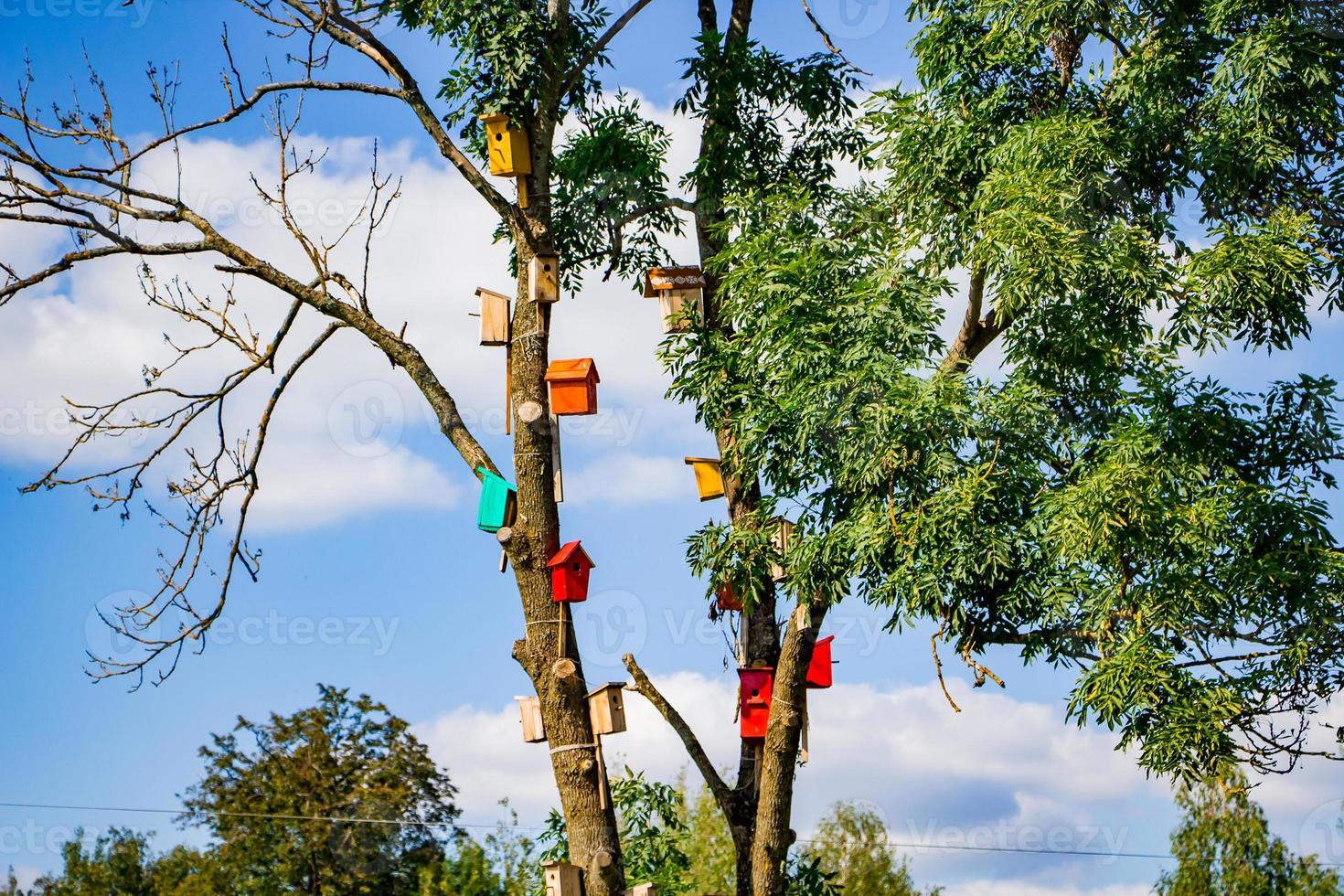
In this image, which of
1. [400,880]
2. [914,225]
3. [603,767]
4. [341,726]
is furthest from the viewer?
[341,726]

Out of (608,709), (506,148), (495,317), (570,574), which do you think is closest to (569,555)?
(570,574)

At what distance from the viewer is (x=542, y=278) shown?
292 inches

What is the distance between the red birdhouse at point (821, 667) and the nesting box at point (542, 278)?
2585 millimetres

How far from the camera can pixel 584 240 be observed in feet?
27.3

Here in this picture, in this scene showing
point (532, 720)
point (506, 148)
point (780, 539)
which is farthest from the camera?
point (506, 148)

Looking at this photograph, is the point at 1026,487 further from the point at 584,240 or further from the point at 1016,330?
the point at 584,240

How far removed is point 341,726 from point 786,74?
14.0m

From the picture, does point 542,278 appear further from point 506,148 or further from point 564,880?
point 564,880

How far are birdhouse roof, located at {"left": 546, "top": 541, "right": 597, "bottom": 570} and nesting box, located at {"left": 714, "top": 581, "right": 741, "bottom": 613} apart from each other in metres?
0.91

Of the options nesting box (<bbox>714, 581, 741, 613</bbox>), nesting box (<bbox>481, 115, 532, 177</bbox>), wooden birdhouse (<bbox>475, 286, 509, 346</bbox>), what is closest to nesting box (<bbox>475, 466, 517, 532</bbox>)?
wooden birdhouse (<bbox>475, 286, 509, 346</bbox>)

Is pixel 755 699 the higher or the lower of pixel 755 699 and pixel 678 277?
the lower

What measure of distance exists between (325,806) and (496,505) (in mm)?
13023

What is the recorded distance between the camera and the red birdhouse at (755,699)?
24.8 feet

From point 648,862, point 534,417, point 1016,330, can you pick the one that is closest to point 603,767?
point 648,862
